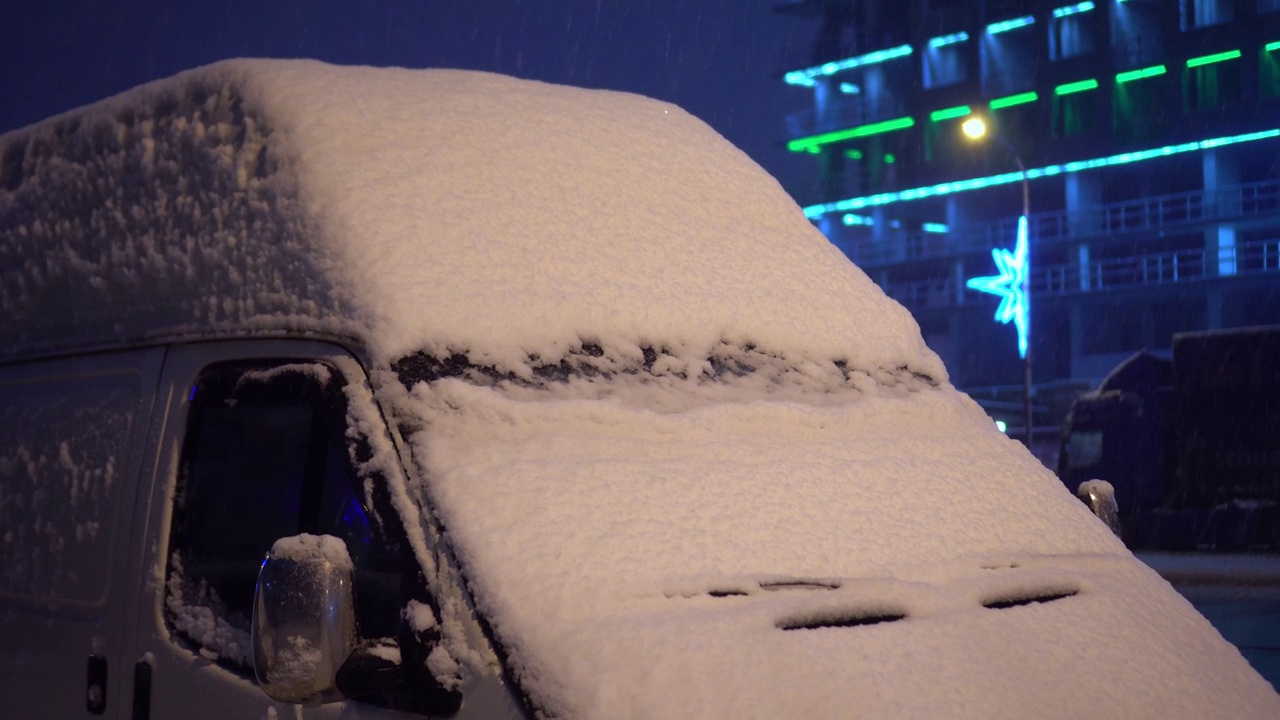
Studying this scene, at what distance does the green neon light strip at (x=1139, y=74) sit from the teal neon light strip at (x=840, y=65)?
10344 millimetres

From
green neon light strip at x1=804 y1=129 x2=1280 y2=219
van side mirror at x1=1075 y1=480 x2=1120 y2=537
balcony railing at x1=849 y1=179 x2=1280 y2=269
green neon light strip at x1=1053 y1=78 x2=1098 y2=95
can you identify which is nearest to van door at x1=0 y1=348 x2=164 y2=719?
van side mirror at x1=1075 y1=480 x2=1120 y2=537

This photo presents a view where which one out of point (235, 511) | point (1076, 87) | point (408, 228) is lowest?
point (235, 511)

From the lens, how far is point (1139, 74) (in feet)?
179

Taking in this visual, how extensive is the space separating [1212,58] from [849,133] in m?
17.4

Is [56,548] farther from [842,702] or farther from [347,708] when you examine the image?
[842,702]

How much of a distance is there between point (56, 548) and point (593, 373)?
1612 millimetres

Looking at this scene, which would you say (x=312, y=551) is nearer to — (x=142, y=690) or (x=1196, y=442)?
(x=142, y=690)

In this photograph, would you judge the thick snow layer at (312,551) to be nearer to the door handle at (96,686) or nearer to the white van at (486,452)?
the white van at (486,452)

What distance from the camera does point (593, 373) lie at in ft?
8.86

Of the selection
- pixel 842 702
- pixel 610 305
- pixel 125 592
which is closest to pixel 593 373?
pixel 610 305

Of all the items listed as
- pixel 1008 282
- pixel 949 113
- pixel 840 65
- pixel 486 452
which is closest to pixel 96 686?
pixel 486 452

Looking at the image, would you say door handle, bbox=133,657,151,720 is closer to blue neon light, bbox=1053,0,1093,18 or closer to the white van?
the white van

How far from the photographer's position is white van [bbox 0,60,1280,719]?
7.09ft

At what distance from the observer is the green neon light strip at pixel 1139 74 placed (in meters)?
54.0
